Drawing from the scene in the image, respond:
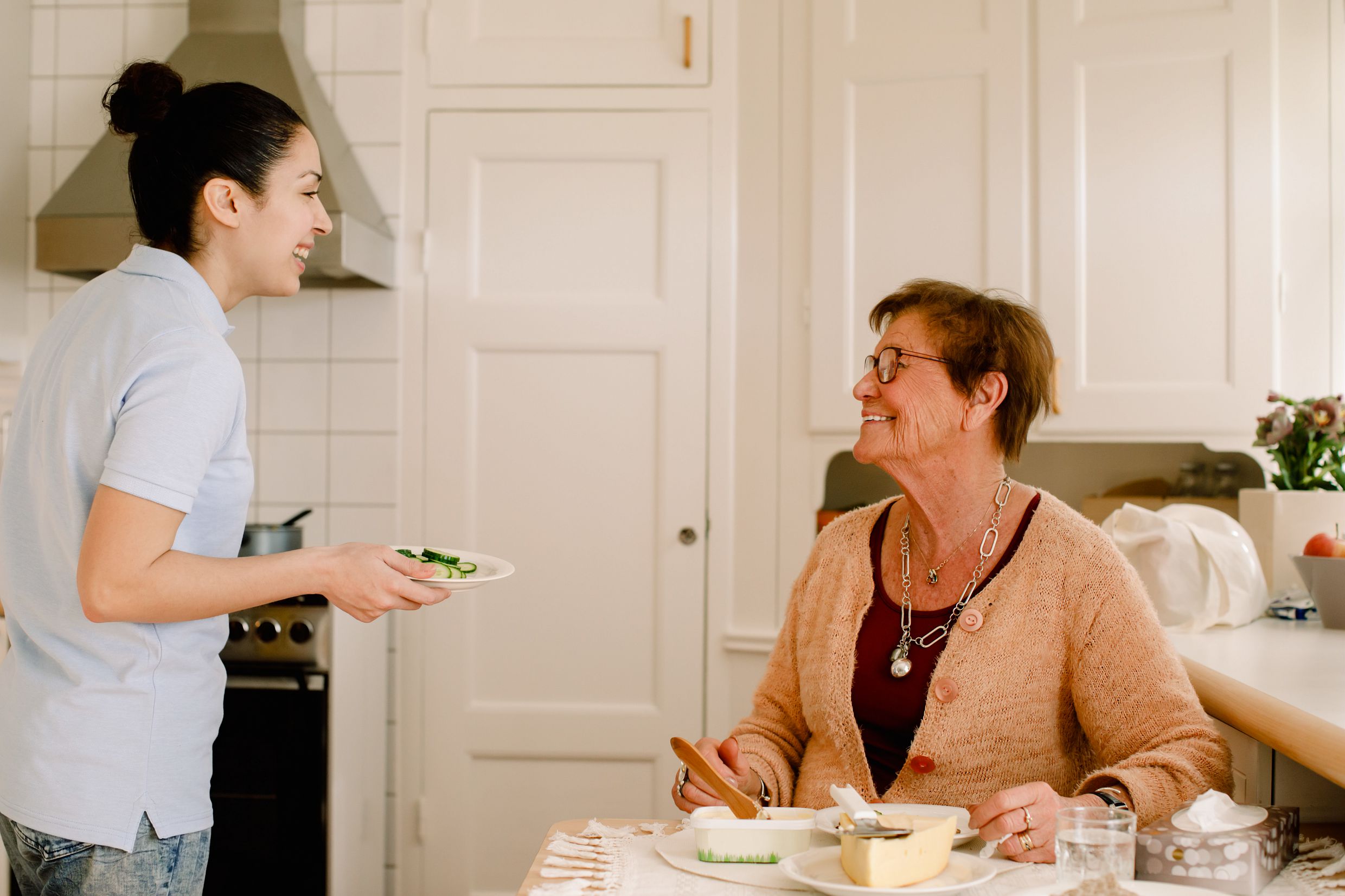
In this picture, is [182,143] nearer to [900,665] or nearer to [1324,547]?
[900,665]

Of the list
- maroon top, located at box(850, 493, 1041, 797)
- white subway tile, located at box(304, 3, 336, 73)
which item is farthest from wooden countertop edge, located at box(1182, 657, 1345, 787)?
white subway tile, located at box(304, 3, 336, 73)

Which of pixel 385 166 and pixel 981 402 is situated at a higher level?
pixel 385 166

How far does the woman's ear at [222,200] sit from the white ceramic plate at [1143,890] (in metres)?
1.09

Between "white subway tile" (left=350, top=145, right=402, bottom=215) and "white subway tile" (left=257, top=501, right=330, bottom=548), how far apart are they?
0.79m

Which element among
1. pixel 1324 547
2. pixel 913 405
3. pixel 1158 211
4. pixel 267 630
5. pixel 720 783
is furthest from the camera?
pixel 1158 211

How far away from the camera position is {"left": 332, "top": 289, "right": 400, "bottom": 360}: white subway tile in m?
2.75

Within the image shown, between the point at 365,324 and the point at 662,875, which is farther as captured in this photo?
the point at 365,324

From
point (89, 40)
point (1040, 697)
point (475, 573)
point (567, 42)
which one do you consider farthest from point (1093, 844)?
point (89, 40)

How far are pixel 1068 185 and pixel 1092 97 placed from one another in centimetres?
22

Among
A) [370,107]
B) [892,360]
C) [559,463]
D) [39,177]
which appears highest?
[370,107]

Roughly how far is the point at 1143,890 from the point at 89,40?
305 cm

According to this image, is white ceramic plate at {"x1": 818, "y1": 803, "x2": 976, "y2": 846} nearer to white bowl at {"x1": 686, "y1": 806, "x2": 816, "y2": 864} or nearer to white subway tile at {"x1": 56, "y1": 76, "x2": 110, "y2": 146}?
white bowl at {"x1": 686, "y1": 806, "x2": 816, "y2": 864}

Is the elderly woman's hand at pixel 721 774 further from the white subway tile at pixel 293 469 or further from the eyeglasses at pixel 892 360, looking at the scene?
the white subway tile at pixel 293 469

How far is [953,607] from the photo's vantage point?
4.61 ft
